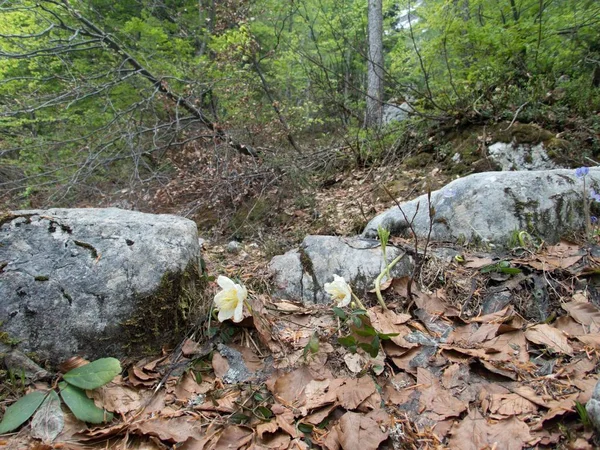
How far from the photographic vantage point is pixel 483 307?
75.3 inches

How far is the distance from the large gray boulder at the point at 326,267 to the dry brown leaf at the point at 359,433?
926 millimetres

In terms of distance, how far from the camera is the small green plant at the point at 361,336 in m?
1.49

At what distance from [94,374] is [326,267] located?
139 cm

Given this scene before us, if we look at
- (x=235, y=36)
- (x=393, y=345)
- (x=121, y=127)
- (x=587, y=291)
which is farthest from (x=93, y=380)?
(x=235, y=36)

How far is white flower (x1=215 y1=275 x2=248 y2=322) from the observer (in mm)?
1563

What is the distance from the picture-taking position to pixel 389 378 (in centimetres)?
151

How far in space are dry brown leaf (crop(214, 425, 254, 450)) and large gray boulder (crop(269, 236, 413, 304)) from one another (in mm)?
998

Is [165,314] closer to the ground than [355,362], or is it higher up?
higher up

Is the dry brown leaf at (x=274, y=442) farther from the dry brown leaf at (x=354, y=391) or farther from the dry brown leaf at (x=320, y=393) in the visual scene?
the dry brown leaf at (x=354, y=391)

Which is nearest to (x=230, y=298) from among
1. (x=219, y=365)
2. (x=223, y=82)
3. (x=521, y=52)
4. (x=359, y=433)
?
(x=219, y=365)

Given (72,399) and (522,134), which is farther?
(522,134)

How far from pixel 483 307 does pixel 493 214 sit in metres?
0.94

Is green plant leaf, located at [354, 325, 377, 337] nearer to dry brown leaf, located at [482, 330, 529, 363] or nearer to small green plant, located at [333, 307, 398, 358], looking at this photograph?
small green plant, located at [333, 307, 398, 358]

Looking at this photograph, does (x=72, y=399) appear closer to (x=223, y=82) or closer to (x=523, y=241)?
(x=523, y=241)
